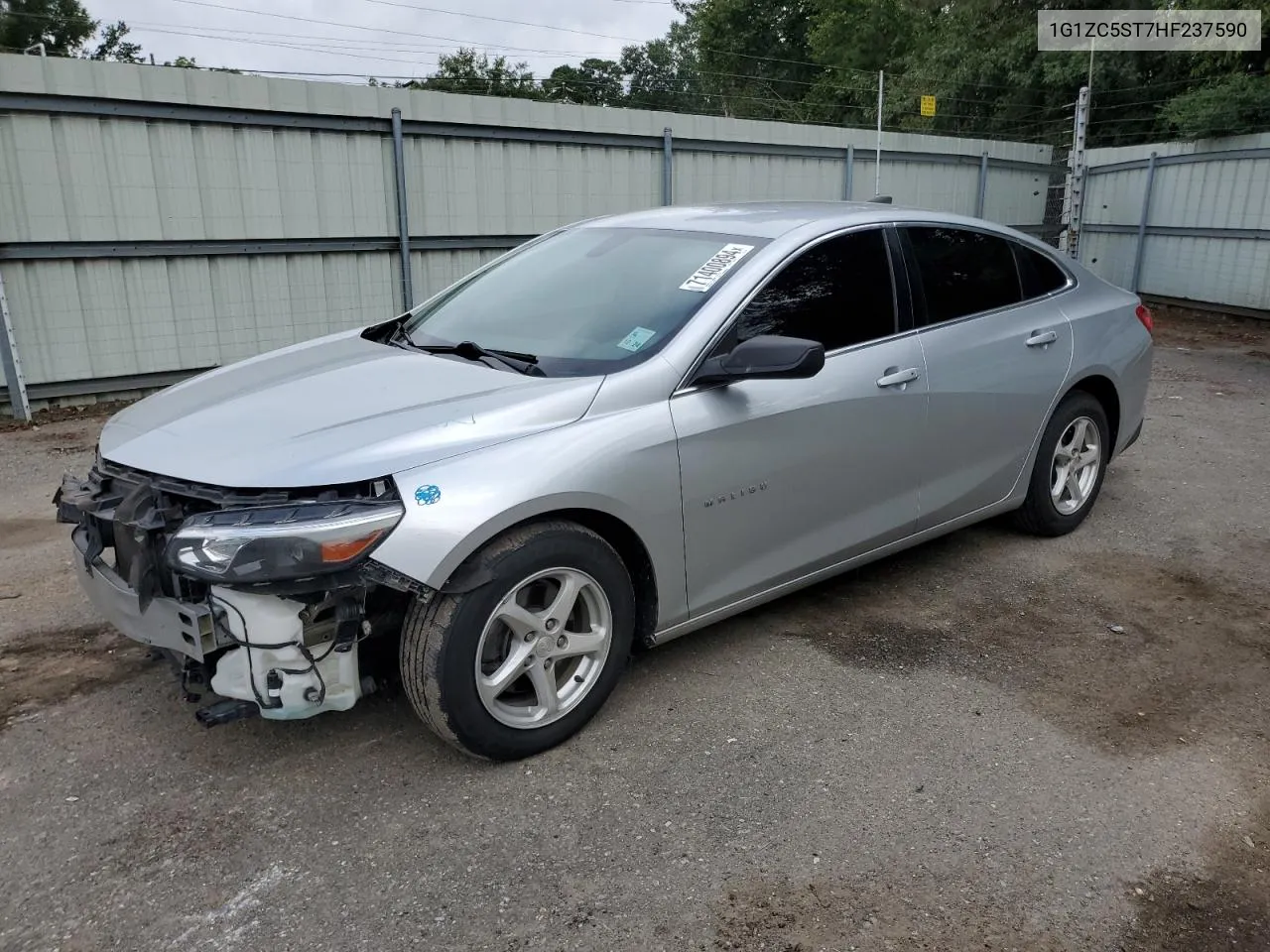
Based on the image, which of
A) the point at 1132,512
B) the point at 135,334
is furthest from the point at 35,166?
the point at 1132,512

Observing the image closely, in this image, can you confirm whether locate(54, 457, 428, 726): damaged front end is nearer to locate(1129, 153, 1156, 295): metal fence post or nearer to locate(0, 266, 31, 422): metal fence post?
locate(0, 266, 31, 422): metal fence post

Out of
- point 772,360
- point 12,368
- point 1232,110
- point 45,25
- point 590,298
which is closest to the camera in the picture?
point 772,360

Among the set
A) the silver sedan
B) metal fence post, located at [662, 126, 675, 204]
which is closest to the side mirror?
the silver sedan

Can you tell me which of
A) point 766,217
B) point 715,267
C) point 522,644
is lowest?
point 522,644

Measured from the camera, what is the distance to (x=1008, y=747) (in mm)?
3123

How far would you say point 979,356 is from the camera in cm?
A: 422

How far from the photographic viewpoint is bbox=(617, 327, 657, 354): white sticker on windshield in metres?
3.30

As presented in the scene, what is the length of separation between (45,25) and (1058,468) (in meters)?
44.1

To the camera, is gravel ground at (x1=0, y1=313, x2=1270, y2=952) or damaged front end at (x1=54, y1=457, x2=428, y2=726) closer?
gravel ground at (x1=0, y1=313, x2=1270, y2=952)

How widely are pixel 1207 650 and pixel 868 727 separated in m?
1.60

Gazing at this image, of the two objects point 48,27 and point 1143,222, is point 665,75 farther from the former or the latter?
point 1143,222

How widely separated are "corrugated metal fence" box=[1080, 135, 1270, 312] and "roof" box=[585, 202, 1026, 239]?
11707 millimetres

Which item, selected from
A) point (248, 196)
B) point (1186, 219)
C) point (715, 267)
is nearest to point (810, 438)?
point (715, 267)

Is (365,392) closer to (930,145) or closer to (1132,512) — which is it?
(1132,512)
